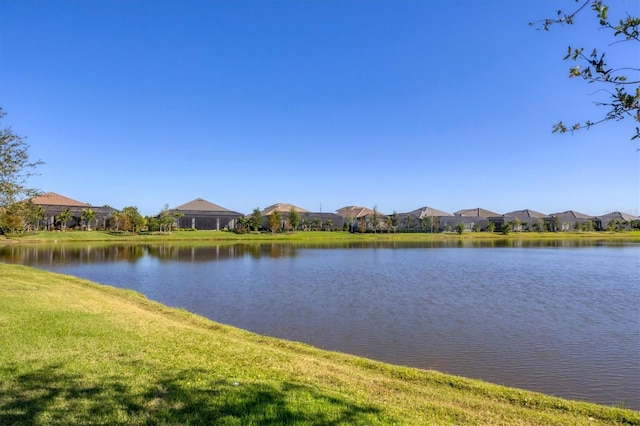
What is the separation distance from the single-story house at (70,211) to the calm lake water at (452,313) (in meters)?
55.1

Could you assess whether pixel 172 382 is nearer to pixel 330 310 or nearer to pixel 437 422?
pixel 437 422

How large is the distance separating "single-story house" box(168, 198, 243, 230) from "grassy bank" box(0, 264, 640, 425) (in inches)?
3292

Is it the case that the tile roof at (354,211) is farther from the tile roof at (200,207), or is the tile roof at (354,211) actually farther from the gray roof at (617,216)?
the gray roof at (617,216)

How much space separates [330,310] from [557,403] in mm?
10630

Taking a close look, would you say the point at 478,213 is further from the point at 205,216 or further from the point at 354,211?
the point at 205,216

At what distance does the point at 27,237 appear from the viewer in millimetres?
60719

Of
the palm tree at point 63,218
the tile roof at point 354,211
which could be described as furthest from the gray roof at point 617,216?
the palm tree at point 63,218

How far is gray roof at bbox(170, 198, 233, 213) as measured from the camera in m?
93.1

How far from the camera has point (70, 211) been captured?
78.4m

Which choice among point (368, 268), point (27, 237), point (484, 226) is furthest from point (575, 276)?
point (484, 226)

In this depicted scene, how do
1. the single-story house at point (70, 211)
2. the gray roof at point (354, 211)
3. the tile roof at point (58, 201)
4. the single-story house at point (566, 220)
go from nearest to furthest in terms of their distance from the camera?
the single-story house at point (70, 211), the tile roof at point (58, 201), the gray roof at point (354, 211), the single-story house at point (566, 220)

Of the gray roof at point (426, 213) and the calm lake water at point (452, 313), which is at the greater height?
the gray roof at point (426, 213)

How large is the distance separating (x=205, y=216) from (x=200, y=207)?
13.8ft

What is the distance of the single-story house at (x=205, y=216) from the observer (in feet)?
299
